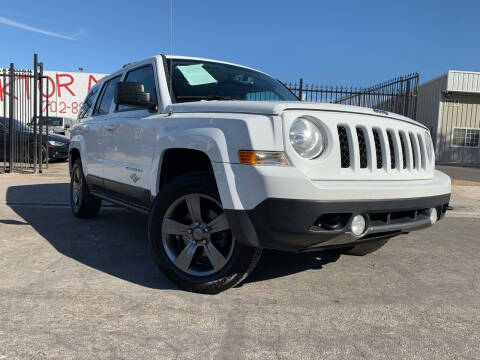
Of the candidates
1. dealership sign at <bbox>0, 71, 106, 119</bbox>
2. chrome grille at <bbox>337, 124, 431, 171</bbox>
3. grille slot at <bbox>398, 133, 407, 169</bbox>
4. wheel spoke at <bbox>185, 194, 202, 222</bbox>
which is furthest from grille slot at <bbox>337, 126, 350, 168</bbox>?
dealership sign at <bbox>0, 71, 106, 119</bbox>

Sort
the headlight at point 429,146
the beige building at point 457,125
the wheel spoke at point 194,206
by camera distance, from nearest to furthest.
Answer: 1. the wheel spoke at point 194,206
2. the headlight at point 429,146
3. the beige building at point 457,125

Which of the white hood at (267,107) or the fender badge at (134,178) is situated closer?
the white hood at (267,107)

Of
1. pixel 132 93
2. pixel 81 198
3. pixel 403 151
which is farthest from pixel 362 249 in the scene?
pixel 81 198

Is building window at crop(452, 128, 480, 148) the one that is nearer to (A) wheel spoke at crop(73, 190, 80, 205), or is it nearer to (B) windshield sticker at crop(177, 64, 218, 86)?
(A) wheel spoke at crop(73, 190, 80, 205)

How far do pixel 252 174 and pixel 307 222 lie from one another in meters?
0.42

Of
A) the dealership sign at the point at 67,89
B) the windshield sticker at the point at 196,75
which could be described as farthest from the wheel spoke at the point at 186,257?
the dealership sign at the point at 67,89

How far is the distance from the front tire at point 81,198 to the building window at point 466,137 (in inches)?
881

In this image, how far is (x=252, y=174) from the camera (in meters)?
2.35

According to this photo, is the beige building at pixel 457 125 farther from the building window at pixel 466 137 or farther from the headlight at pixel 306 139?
the headlight at pixel 306 139

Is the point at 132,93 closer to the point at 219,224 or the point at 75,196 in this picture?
the point at 219,224

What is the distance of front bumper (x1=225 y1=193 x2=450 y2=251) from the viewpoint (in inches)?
90.0

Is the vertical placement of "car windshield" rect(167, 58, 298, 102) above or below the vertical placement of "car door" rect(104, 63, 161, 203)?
above

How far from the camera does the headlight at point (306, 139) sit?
2430mm

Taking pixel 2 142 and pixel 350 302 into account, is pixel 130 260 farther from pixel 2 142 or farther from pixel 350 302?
pixel 2 142
